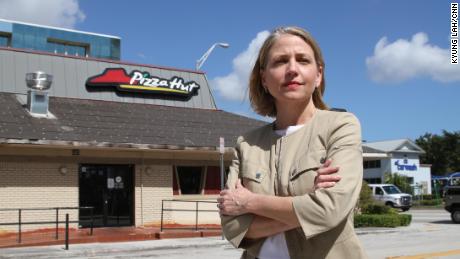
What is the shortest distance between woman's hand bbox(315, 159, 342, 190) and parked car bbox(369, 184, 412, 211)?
38.6 m

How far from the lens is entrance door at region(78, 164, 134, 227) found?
2041 centimetres

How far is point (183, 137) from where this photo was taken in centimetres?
2178

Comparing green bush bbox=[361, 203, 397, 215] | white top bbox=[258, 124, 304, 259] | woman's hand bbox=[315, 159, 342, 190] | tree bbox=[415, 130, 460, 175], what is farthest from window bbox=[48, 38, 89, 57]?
tree bbox=[415, 130, 460, 175]

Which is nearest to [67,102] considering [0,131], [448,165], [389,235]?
[0,131]

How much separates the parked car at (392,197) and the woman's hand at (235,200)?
38467 mm

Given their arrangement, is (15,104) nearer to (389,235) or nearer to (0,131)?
(0,131)

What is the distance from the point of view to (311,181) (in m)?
2.37

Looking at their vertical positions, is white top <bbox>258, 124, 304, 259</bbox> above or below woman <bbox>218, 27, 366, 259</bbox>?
below

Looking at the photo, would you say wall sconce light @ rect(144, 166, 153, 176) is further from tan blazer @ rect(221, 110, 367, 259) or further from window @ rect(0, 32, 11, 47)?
window @ rect(0, 32, 11, 47)

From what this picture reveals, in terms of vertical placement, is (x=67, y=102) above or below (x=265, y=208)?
above

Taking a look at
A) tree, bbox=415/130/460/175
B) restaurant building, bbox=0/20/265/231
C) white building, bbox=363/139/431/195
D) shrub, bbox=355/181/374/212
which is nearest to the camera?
restaurant building, bbox=0/20/265/231

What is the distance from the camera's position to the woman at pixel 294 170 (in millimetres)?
2314

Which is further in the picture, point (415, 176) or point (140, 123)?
point (415, 176)

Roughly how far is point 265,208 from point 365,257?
0.45m
